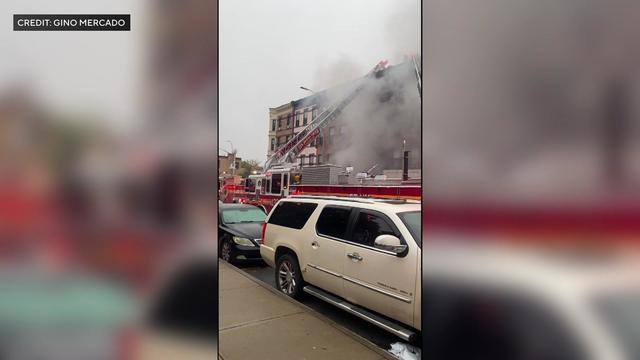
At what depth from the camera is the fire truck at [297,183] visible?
1336mm

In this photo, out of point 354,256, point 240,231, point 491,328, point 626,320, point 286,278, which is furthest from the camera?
point 286,278

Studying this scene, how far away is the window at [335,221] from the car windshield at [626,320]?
35.9 inches

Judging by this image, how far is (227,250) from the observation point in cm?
A: 134

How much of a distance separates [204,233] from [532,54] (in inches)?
50.1

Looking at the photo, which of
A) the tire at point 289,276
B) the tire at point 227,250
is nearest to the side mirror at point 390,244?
the tire at point 289,276

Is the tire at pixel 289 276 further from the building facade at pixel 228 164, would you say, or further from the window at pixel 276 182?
the building facade at pixel 228 164

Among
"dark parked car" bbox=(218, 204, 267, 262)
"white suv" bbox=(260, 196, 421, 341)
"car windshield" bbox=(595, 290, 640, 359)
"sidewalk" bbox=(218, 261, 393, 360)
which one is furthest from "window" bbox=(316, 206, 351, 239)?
"car windshield" bbox=(595, 290, 640, 359)

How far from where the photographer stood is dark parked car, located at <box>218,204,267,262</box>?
1285 mm

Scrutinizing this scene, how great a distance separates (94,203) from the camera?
3.82 ft

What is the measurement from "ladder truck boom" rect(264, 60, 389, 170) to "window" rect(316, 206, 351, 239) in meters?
0.28

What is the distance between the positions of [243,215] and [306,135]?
418 mm

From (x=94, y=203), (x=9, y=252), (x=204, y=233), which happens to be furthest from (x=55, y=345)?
(x=204, y=233)

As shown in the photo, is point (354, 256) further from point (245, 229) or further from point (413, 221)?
point (245, 229)

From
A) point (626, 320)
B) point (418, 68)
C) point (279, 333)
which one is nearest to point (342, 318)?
point (279, 333)
